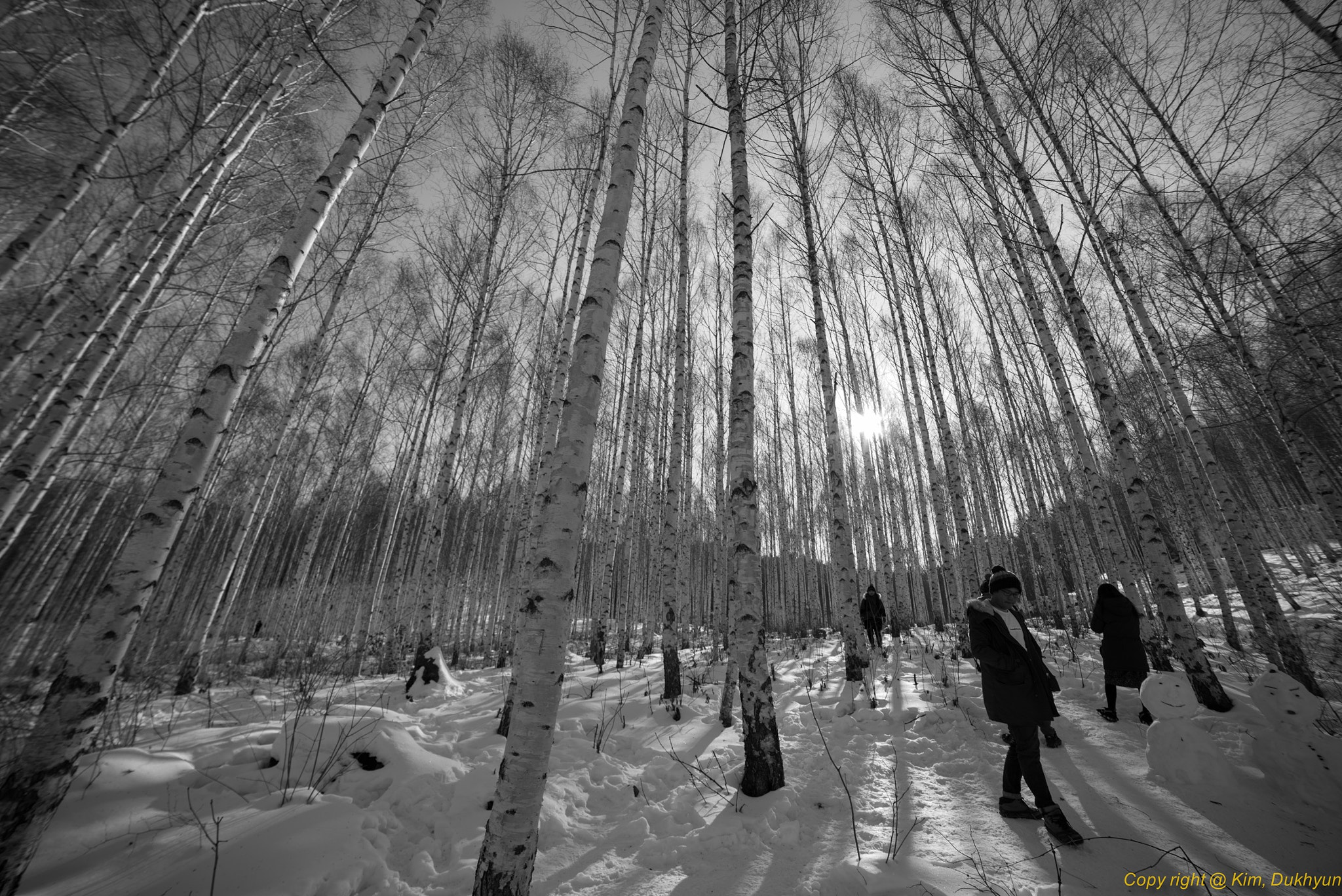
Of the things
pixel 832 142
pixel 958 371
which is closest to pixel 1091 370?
pixel 832 142

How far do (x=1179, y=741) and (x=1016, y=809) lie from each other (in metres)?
1.52

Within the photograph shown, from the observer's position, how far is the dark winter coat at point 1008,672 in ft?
9.72

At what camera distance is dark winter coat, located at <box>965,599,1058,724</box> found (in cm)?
296

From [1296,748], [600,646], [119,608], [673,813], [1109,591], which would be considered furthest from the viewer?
[600,646]

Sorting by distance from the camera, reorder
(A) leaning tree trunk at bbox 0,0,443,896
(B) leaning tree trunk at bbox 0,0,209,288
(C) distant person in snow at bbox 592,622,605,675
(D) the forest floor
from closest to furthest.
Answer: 1. (A) leaning tree trunk at bbox 0,0,443,896
2. (D) the forest floor
3. (B) leaning tree trunk at bbox 0,0,209,288
4. (C) distant person in snow at bbox 592,622,605,675

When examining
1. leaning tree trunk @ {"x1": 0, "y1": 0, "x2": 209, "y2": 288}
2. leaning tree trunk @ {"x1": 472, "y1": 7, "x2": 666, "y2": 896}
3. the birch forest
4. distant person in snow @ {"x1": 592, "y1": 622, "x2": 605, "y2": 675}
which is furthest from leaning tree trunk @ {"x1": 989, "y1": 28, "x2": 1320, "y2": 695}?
leaning tree trunk @ {"x1": 0, "y1": 0, "x2": 209, "y2": 288}

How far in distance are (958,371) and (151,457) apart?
82.9 feet

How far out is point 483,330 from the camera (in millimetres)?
9242

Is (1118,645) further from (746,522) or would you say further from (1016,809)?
(746,522)

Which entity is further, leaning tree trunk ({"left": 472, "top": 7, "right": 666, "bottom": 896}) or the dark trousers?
the dark trousers

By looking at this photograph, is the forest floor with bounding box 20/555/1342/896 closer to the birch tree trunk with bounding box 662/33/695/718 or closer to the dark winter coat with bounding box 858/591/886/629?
the birch tree trunk with bounding box 662/33/695/718

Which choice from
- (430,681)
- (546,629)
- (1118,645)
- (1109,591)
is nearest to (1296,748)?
(1118,645)

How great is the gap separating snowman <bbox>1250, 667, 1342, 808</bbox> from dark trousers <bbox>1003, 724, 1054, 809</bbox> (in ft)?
5.76

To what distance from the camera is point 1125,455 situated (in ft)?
17.2
